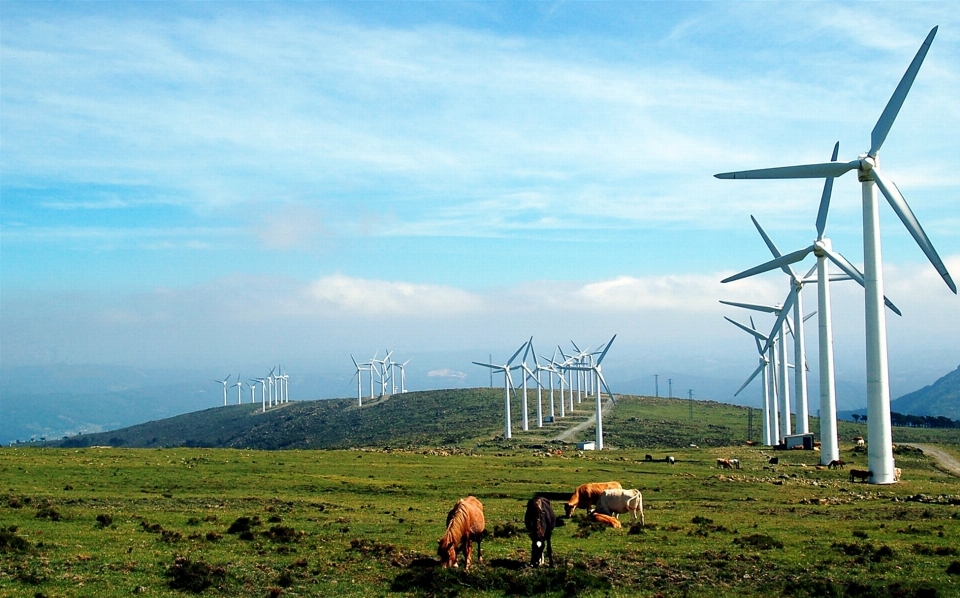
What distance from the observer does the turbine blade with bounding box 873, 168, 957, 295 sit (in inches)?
1877

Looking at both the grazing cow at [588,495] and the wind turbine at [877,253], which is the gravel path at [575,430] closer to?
the wind turbine at [877,253]

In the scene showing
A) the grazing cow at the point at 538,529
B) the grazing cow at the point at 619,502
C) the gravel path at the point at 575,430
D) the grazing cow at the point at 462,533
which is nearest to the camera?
the grazing cow at the point at 462,533

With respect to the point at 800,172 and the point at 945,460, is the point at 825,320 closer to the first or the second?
the point at 800,172

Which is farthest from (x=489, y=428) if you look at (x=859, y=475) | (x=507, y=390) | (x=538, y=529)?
(x=538, y=529)

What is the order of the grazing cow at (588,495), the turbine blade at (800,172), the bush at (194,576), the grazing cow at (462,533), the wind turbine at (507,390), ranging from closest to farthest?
the bush at (194,576) → the grazing cow at (462,533) → the grazing cow at (588,495) → the turbine blade at (800,172) → the wind turbine at (507,390)

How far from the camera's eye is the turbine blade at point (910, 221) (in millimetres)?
47688

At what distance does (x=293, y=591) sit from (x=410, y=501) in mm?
21638

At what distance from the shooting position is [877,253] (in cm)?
5212

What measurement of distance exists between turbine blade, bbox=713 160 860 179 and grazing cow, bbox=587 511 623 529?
93.4 ft

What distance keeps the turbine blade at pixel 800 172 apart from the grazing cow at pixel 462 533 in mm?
36099

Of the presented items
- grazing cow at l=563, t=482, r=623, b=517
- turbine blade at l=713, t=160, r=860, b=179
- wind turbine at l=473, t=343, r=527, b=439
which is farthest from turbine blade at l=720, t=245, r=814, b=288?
wind turbine at l=473, t=343, r=527, b=439

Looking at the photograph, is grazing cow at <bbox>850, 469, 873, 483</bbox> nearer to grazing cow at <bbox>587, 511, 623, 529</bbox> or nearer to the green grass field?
the green grass field

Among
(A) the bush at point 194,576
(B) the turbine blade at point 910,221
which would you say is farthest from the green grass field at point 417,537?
(B) the turbine blade at point 910,221

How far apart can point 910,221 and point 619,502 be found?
1188 inches
